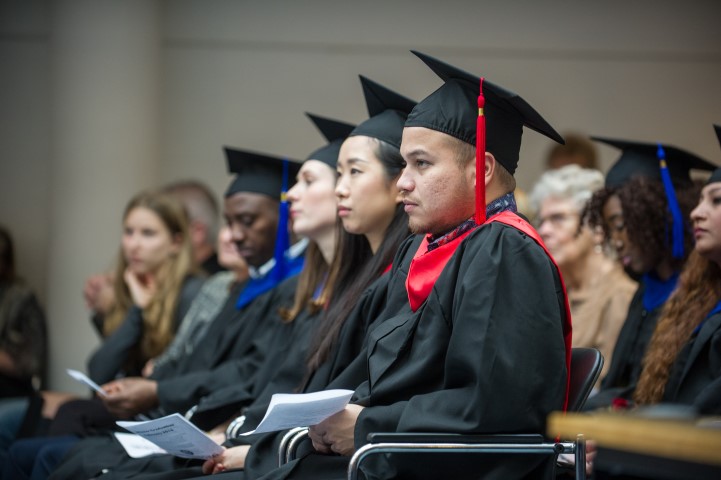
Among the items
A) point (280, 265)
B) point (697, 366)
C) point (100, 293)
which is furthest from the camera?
point (100, 293)

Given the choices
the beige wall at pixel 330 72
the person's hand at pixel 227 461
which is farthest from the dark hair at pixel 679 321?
the beige wall at pixel 330 72

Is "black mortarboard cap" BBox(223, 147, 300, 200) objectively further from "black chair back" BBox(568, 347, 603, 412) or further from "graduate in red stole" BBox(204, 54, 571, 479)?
"black chair back" BBox(568, 347, 603, 412)

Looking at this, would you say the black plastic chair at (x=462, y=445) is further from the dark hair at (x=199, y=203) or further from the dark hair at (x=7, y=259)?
the dark hair at (x=7, y=259)

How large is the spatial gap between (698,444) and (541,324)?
1.00m

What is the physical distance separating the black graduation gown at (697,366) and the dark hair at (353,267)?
1099 mm

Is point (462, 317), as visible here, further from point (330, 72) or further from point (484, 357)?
point (330, 72)

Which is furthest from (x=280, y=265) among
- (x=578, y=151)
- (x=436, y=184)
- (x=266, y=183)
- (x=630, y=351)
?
(x=578, y=151)

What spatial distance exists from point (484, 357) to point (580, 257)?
3.18 meters

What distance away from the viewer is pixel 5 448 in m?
5.39

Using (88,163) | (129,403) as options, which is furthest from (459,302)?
(88,163)

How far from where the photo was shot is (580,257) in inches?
223

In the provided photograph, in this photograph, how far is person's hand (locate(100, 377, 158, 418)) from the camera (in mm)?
4691

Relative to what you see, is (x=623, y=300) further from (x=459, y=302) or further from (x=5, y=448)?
(x=5, y=448)

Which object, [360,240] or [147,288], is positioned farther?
[147,288]
